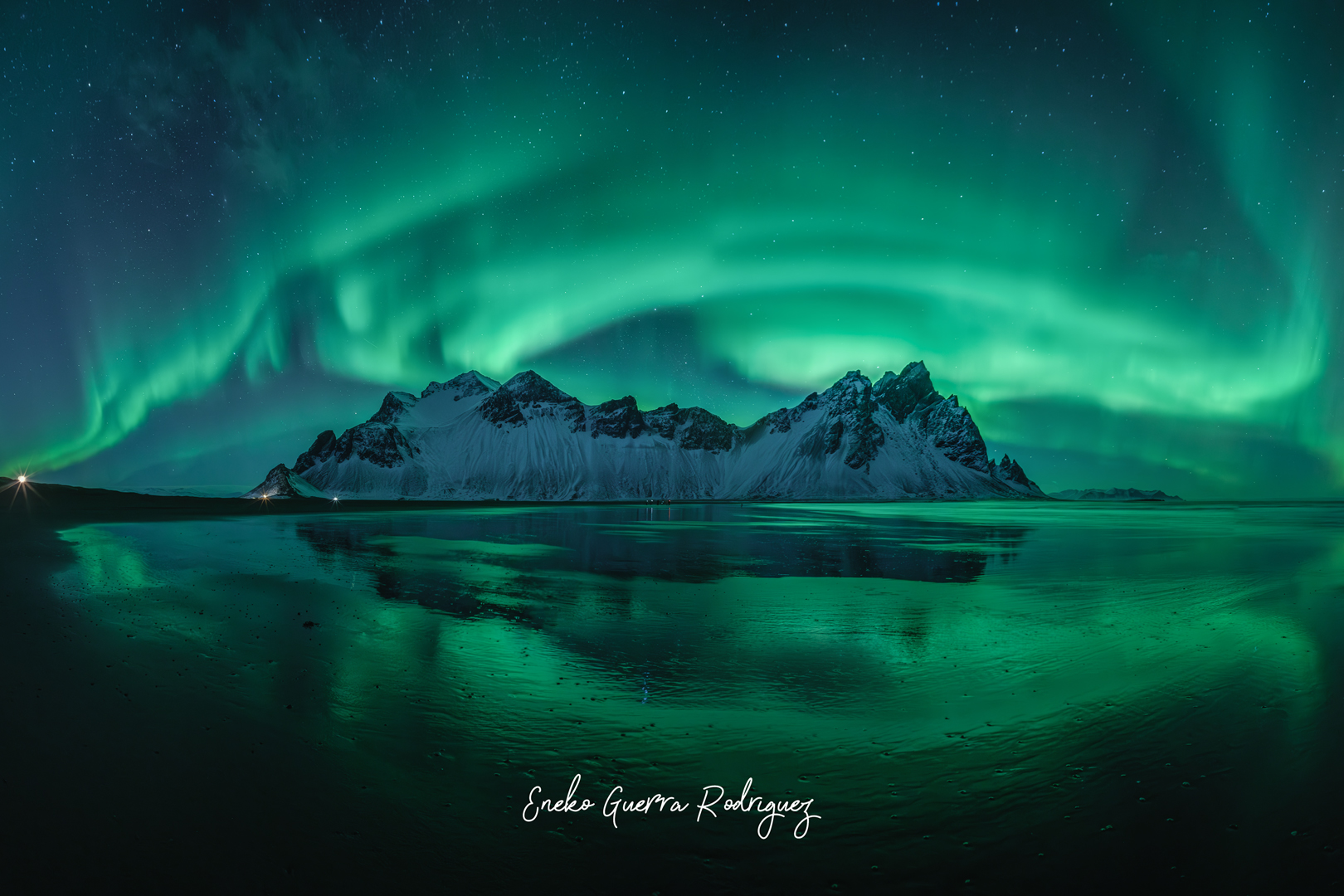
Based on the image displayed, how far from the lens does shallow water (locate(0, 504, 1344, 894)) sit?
299 inches

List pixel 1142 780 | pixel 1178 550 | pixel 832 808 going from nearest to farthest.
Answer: pixel 832 808
pixel 1142 780
pixel 1178 550

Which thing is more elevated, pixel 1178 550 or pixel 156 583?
pixel 1178 550

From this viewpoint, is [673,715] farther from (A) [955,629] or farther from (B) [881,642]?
(A) [955,629]

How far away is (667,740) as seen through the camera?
11.1 m

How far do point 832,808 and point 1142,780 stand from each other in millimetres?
5117

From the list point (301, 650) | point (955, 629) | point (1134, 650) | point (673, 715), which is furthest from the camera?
point (955, 629)

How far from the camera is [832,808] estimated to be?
8898mm

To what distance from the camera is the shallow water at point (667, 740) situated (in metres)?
7.59

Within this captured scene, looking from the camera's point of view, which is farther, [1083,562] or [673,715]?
[1083,562]

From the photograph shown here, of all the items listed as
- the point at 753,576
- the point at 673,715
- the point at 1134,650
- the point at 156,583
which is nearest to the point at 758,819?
the point at 673,715
